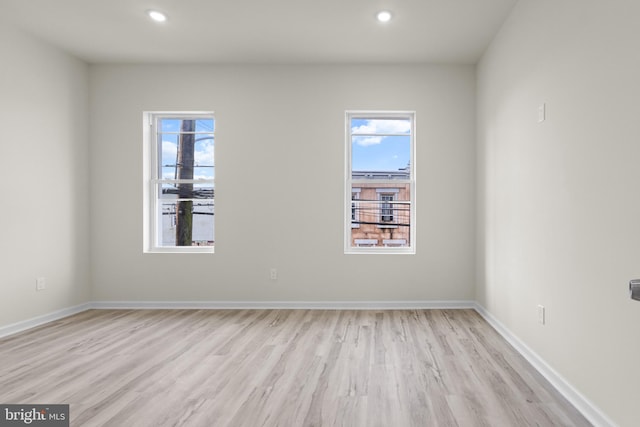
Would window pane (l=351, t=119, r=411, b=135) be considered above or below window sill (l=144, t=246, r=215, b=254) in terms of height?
→ above

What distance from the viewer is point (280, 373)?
2.34 m

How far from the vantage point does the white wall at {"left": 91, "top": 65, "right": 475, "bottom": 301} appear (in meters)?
3.94

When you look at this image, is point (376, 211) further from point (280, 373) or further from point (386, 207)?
point (280, 373)

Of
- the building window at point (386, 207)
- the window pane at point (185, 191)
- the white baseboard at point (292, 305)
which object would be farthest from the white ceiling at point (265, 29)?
the white baseboard at point (292, 305)

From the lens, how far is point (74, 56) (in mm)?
3818

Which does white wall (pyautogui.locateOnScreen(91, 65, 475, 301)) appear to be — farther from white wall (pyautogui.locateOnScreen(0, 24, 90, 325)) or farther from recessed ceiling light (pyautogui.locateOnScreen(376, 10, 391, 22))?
recessed ceiling light (pyautogui.locateOnScreen(376, 10, 391, 22))

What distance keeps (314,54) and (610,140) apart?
9.34 feet

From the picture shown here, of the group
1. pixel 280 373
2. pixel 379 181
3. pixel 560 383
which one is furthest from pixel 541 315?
pixel 379 181

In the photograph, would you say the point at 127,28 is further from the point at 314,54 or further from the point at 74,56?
the point at 314,54

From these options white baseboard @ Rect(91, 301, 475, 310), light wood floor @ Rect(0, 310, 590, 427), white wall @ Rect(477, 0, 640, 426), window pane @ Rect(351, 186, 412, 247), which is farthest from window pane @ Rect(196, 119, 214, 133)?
white wall @ Rect(477, 0, 640, 426)

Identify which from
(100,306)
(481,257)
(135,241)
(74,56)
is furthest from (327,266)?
(74,56)

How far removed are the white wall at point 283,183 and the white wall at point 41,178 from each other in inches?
7.0

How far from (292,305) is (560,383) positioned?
2.55 m

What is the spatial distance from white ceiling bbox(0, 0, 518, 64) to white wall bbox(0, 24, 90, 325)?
0.36 meters
